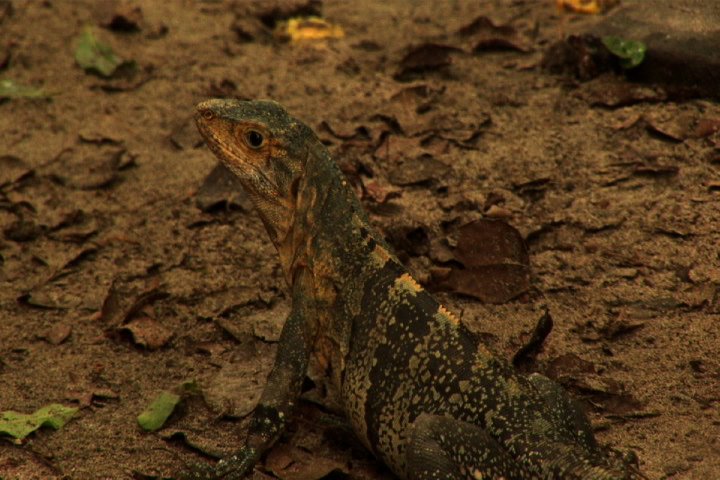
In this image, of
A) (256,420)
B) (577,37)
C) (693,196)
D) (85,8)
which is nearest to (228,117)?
(256,420)

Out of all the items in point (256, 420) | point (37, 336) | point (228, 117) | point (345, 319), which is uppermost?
point (228, 117)

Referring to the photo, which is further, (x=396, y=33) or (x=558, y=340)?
(x=396, y=33)

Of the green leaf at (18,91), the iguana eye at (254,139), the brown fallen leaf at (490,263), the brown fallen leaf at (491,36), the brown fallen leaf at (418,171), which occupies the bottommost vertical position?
the green leaf at (18,91)

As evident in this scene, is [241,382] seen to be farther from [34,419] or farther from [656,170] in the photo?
[656,170]

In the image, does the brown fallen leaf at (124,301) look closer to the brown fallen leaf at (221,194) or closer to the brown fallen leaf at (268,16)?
the brown fallen leaf at (221,194)

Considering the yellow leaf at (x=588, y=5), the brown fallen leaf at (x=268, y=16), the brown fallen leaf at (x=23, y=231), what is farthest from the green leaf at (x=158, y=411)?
the yellow leaf at (x=588, y=5)

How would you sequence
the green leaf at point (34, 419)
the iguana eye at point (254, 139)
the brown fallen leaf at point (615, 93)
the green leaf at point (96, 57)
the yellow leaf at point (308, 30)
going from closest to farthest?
the green leaf at point (34, 419) < the iguana eye at point (254, 139) < the brown fallen leaf at point (615, 93) < the green leaf at point (96, 57) < the yellow leaf at point (308, 30)

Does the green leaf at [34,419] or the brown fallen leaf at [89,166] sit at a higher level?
the green leaf at [34,419]

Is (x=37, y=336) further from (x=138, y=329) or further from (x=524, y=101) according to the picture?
(x=524, y=101)
